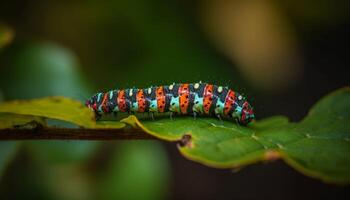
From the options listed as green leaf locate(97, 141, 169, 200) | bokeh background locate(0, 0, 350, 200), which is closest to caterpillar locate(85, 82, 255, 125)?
bokeh background locate(0, 0, 350, 200)

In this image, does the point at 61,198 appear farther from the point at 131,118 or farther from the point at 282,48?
the point at 282,48

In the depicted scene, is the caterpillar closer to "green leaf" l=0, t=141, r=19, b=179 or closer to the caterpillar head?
the caterpillar head

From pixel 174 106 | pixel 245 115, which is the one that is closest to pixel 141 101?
pixel 174 106

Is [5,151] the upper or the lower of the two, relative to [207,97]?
lower

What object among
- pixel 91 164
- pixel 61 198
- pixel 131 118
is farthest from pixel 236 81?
pixel 131 118

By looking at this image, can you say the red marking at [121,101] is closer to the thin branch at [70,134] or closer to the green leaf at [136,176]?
the green leaf at [136,176]

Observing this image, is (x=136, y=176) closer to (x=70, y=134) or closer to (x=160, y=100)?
(x=160, y=100)

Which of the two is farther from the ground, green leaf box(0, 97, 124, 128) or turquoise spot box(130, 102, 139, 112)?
green leaf box(0, 97, 124, 128)
